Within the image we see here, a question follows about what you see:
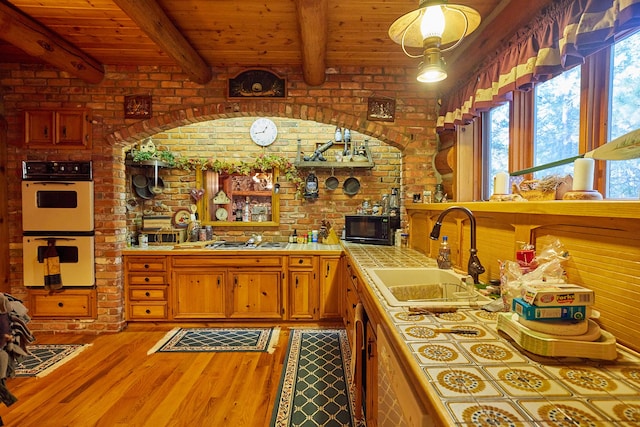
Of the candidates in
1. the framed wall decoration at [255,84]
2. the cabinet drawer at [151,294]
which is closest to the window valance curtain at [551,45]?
the framed wall decoration at [255,84]

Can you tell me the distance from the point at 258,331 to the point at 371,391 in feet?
6.27

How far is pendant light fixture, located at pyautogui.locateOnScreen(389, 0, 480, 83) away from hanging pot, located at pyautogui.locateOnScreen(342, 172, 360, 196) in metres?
2.49

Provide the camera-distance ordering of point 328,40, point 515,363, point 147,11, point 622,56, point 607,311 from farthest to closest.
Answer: point 328,40 → point 147,11 → point 622,56 → point 607,311 → point 515,363

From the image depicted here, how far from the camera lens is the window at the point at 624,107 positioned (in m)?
1.36

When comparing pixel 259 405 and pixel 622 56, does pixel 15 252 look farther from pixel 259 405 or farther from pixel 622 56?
pixel 622 56

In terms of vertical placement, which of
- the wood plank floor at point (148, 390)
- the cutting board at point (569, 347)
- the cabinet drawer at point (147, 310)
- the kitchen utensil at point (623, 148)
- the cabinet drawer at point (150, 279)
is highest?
the kitchen utensil at point (623, 148)

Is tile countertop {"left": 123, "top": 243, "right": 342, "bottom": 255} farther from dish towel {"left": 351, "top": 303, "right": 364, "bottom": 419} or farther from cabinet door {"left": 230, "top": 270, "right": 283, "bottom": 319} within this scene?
dish towel {"left": 351, "top": 303, "right": 364, "bottom": 419}

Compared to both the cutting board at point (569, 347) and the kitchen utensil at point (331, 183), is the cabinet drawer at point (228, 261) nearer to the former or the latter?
the kitchen utensil at point (331, 183)

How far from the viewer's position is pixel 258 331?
3.25 m

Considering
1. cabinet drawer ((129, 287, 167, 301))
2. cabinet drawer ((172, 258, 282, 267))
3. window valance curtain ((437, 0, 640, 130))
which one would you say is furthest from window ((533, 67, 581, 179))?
cabinet drawer ((129, 287, 167, 301))

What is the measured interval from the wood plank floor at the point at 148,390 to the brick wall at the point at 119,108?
775 millimetres

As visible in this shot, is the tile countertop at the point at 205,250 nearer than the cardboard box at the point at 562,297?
No

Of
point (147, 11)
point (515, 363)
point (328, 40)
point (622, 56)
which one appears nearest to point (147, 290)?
point (147, 11)

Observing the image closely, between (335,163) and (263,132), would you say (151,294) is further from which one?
(335,163)
